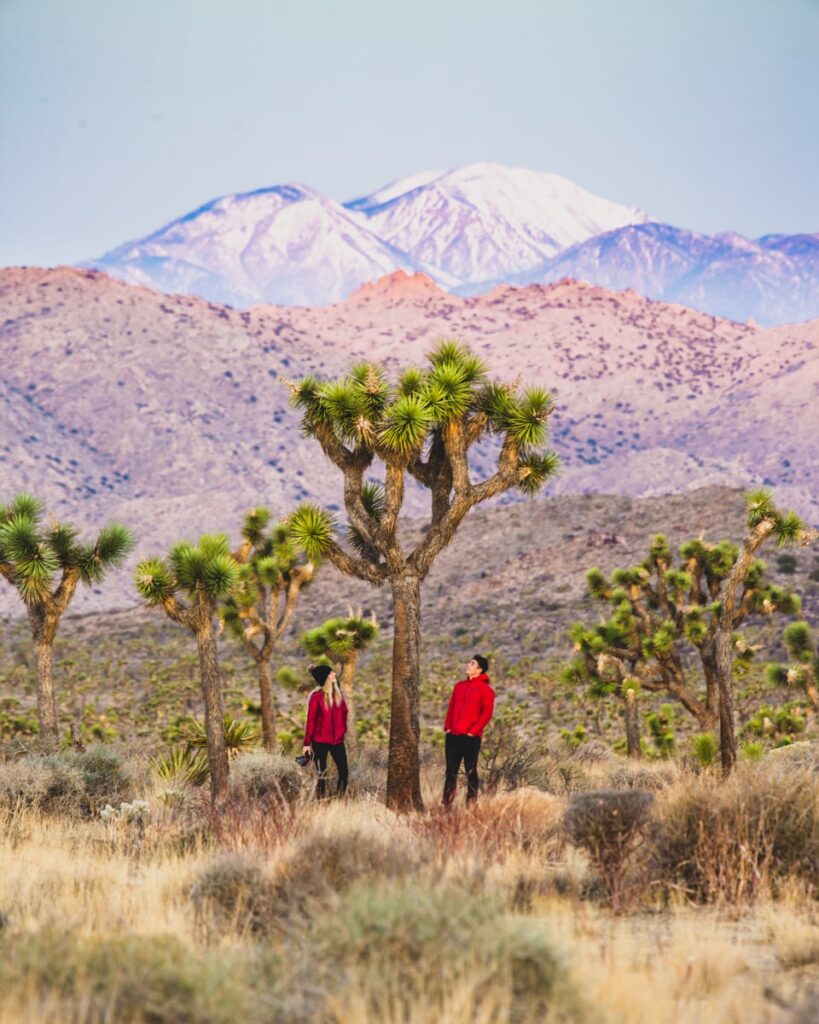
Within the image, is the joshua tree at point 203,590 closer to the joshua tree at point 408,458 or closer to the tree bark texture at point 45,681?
the joshua tree at point 408,458

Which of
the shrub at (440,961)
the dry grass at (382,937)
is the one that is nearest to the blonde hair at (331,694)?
the dry grass at (382,937)

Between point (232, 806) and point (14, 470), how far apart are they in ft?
394

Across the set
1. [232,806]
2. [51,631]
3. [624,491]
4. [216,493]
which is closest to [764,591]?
[51,631]

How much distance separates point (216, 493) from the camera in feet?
430

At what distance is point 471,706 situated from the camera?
12.8m

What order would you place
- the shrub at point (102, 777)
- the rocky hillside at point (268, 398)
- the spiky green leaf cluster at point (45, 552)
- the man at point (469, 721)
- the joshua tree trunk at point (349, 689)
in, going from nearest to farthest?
the man at point (469, 721), the shrub at point (102, 777), the spiky green leaf cluster at point (45, 552), the joshua tree trunk at point (349, 689), the rocky hillside at point (268, 398)

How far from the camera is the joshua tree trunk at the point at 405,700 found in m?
14.9

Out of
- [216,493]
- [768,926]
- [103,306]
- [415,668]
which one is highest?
[103,306]

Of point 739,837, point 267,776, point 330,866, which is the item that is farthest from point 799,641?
point 330,866

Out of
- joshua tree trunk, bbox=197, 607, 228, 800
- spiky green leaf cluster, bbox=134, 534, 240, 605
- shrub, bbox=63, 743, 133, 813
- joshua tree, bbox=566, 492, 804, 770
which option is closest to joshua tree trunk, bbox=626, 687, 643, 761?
joshua tree, bbox=566, 492, 804, 770

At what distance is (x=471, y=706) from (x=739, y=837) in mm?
4472

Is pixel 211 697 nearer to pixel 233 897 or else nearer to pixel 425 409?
pixel 425 409

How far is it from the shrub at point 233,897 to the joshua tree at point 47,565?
12.3 m

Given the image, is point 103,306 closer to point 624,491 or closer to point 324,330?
point 324,330
